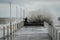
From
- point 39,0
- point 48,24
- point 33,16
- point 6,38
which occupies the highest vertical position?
point 39,0

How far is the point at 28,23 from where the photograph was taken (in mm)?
4234

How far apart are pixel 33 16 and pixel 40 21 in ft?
1.45

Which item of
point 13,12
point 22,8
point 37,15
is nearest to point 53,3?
point 37,15

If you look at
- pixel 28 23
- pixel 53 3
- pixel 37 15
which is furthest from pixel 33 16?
pixel 53 3

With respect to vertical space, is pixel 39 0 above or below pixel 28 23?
above

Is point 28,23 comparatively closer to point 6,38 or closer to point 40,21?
point 40,21

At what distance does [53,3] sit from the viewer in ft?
13.6

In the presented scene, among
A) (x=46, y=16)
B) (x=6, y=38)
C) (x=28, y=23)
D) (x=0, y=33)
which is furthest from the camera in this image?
(x=28, y=23)

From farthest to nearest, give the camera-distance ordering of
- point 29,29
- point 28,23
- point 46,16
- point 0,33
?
point 29,29 < point 28,23 < point 46,16 < point 0,33

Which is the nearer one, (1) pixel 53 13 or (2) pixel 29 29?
(1) pixel 53 13

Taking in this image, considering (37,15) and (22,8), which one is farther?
(22,8)

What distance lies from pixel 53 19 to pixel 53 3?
2.11ft

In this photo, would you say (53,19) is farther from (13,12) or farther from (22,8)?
(13,12)

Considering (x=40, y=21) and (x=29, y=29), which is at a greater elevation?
(x=40, y=21)
